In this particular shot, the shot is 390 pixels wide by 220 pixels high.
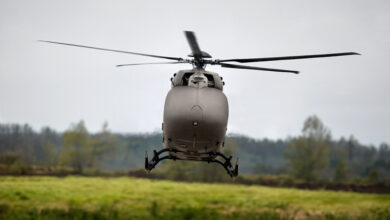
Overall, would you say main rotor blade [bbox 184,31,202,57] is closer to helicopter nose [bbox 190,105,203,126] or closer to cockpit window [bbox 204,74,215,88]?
cockpit window [bbox 204,74,215,88]

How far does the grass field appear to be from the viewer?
52.7 metres

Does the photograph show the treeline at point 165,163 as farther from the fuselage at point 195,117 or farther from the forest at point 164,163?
the fuselage at point 195,117

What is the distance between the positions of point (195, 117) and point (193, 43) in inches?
66.4

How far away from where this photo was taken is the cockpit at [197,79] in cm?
1068

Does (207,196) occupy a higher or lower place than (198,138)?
lower

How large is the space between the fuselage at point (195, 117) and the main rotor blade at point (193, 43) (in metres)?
0.49

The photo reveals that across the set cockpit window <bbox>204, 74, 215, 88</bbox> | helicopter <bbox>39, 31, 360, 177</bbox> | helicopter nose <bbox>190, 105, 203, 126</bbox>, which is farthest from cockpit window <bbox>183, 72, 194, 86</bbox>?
helicopter nose <bbox>190, 105, 203, 126</bbox>

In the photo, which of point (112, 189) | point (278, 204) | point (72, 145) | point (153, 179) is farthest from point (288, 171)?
point (72, 145)

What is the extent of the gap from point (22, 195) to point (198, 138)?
5938 centimetres

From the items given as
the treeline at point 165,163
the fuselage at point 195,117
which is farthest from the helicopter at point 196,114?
the treeline at point 165,163

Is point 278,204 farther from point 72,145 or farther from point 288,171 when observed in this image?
point 72,145

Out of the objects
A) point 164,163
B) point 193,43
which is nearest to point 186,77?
point 193,43

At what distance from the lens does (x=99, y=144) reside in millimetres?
86812

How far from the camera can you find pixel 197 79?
1070cm
